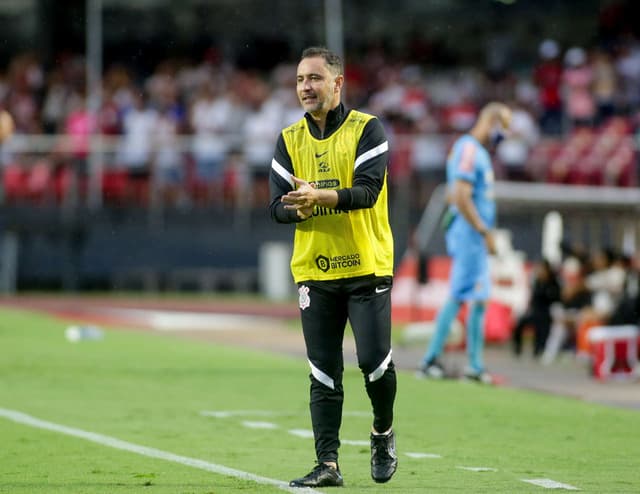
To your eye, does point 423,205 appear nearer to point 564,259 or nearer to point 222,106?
point 222,106

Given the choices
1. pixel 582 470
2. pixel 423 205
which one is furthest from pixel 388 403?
pixel 423 205

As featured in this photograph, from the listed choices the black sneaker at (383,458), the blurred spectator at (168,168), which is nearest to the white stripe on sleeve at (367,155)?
the black sneaker at (383,458)

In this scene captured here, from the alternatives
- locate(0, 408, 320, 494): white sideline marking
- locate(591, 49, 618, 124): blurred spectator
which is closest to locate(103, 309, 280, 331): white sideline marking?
locate(591, 49, 618, 124): blurred spectator

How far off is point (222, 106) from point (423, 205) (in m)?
4.73

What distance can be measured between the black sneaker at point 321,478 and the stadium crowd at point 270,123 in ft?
53.8

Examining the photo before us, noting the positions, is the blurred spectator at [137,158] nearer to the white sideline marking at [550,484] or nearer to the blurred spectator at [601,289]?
the blurred spectator at [601,289]

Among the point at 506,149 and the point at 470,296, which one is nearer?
the point at 470,296

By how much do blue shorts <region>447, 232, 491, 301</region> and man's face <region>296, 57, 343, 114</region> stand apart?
20.0 ft

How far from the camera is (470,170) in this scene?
13.6m

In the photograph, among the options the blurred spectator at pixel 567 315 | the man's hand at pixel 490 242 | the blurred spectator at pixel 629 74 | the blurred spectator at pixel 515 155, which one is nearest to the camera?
the man's hand at pixel 490 242

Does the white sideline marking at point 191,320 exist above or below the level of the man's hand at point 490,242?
below

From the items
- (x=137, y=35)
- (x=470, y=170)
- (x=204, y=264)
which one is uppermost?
(x=137, y=35)

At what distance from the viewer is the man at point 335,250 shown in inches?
309

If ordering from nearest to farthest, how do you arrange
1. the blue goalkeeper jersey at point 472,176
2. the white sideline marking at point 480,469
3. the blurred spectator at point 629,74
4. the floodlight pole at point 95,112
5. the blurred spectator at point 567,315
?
the white sideline marking at point 480,469, the blue goalkeeper jersey at point 472,176, the blurred spectator at point 567,315, the blurred spectator at point 629,74, the floodlight pole at point 95,112
